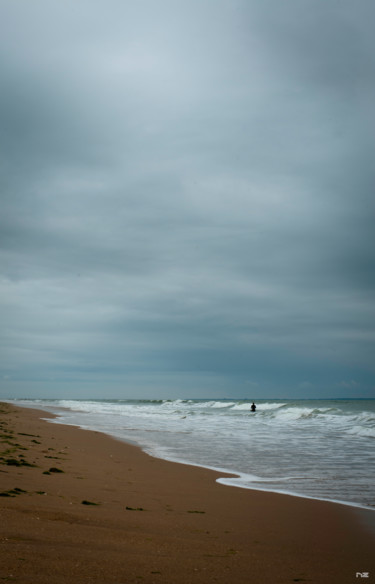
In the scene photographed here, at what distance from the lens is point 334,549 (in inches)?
208

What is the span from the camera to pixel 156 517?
6062 millimetres

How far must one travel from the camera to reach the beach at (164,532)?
382 centimetres

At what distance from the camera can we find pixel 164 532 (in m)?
5.29

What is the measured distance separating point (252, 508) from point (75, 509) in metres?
2.92

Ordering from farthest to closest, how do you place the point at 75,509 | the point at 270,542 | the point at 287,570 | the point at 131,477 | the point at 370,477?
the point at 370,477 < the point at 131,477 < the point at 75,509 < the point at 270,542 < the point at 287,570

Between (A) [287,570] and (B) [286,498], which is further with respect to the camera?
(B) [286,498]

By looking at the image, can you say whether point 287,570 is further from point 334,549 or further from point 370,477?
point 370,477

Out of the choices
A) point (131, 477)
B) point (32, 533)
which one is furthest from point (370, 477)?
point (32, 533)

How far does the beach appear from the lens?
3820 mm

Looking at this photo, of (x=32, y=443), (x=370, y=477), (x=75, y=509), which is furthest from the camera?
(x=32, y=443)

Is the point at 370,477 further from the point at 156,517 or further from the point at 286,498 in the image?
the point at 156,517

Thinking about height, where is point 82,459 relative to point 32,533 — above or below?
below

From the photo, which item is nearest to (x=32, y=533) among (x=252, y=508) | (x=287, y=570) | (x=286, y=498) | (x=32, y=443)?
(x=287, y=570)

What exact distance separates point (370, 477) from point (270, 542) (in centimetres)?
607
